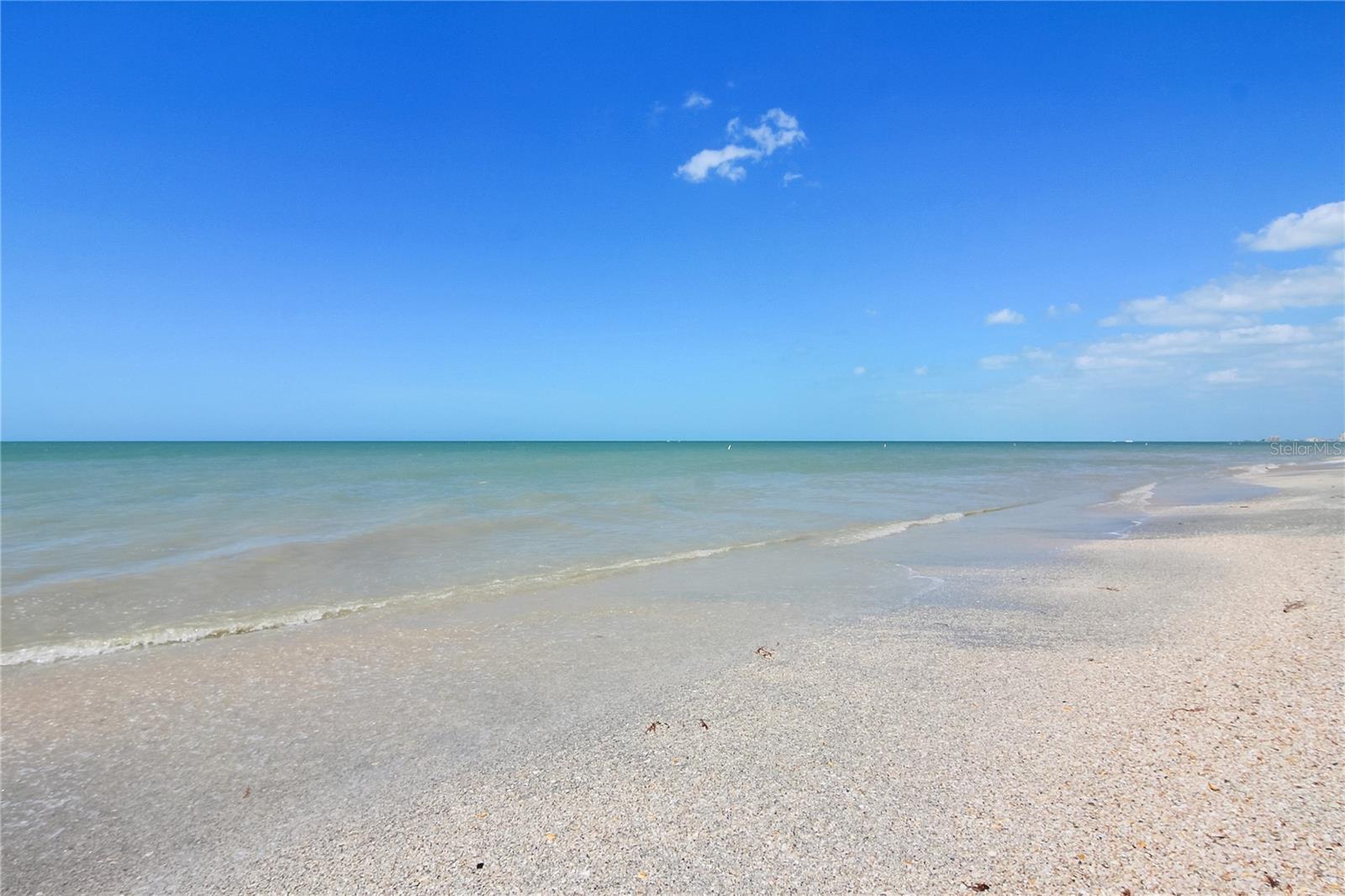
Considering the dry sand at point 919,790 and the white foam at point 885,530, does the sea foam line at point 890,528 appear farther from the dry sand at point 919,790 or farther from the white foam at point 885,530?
the dry sand at point 919,790

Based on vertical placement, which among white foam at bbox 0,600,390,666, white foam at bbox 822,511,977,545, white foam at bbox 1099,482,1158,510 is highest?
white foam at bbox 822,511,977,545

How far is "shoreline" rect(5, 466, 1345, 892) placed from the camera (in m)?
3.19

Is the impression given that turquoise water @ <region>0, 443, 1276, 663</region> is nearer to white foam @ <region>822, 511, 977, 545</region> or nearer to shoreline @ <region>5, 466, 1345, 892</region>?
white foam @ <region>822, 511, 977, 545</region>

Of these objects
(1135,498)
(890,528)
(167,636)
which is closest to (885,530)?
(890,528)

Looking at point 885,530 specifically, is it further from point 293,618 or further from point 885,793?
A: point 293,618

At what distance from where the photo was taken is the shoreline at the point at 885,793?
3.19 metres

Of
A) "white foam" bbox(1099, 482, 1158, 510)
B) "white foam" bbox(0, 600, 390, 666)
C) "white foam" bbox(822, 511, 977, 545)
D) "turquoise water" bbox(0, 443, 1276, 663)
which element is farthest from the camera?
"white foam" bbox(1099, 482, 1158, 510)

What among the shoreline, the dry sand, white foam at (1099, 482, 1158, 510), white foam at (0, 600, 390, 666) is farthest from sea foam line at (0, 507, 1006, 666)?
white foam at (1099, 482, 1158, 510)

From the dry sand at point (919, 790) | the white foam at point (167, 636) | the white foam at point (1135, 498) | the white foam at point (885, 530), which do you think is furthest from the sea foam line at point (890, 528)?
the white foam at point (167, 636)

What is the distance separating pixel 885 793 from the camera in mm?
3824

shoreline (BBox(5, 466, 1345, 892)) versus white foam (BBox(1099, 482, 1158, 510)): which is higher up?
shoreline (BBox(5, 466, 1345, 892))

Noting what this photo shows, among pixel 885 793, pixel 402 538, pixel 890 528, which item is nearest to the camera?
pixel 885 793

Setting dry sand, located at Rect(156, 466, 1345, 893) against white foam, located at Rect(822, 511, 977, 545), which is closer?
dry sand, located at Rect(156, 466, 1345, 893)

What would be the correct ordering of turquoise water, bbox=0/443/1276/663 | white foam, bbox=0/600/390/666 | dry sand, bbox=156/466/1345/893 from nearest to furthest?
dry sand, bbox=156/466/1345/893, white foam, bbox=0/600/390/666, turquoise water, bbox=0/443/1276/663
